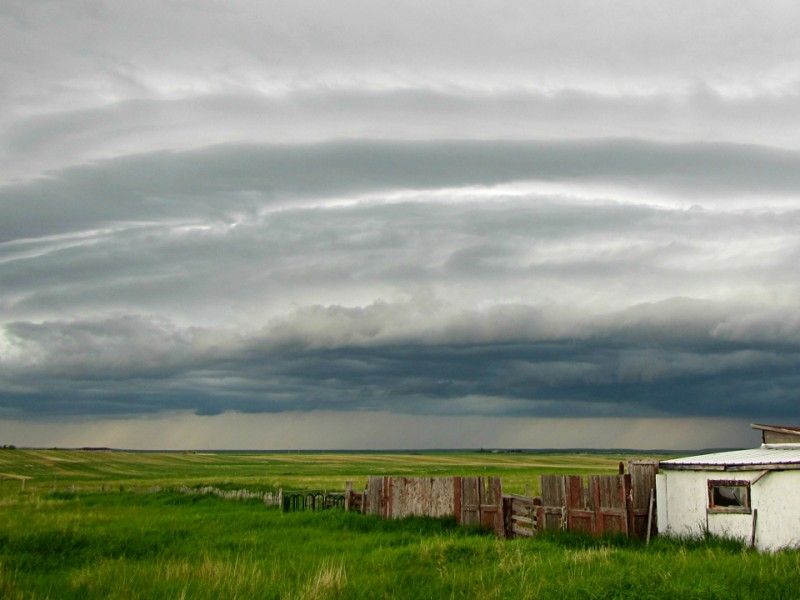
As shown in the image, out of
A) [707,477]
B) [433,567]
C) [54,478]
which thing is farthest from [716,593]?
[54,478]

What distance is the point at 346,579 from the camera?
16.1 m

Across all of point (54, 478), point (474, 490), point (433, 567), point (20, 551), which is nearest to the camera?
point (433, 567)

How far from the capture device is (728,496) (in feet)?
76.7

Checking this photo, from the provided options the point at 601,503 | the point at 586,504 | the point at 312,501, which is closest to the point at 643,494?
the point at 601,503

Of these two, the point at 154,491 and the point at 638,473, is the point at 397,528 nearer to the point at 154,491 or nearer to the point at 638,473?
the point at 638,473

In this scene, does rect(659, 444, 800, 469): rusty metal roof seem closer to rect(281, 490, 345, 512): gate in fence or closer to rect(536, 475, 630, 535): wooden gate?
rect(536, 475, 630, 535): wooden gate

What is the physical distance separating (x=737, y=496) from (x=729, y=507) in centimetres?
69

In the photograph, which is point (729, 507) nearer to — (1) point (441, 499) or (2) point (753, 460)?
(2) point (753, 460)

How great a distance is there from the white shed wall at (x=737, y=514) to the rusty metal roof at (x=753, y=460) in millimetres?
252

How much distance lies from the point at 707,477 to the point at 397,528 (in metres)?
10.0

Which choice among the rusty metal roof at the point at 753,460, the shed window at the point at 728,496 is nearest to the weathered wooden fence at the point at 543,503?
the rusty metal roof at the point at 753,460

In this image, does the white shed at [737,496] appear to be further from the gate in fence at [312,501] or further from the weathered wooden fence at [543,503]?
the gate in fence at [312,501]

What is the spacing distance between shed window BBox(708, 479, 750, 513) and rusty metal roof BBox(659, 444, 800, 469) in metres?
0.47

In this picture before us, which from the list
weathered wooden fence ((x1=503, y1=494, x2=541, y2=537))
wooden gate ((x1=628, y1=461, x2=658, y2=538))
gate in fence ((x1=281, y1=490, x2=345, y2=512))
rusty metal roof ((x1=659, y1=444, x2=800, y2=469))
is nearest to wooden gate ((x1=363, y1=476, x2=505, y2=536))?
weathered wooden fence ((x1=503, y1=494, x2=541, y2=537))
